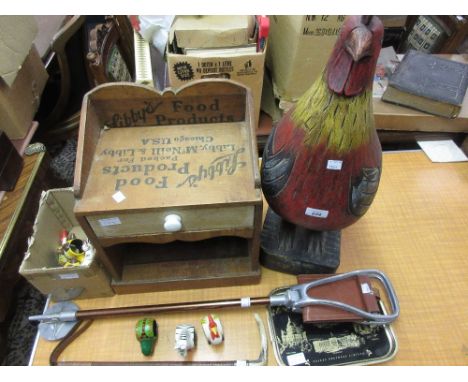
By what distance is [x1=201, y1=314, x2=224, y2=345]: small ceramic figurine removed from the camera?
70 cm

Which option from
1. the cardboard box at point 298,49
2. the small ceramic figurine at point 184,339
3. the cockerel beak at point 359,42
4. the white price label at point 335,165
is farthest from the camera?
the cardboard box at point 298,49

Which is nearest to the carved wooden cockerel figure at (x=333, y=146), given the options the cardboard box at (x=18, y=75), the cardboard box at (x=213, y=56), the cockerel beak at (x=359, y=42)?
the cockerel beak at (x=359, y=42)

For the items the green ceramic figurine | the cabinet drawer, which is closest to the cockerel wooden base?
the cabinet drawer

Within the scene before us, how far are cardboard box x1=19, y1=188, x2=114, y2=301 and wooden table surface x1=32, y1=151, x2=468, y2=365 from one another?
0.06 meters

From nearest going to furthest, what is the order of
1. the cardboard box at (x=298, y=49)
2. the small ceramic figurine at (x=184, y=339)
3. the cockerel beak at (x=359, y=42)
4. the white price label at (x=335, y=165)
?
the cockerel beak at (x=359, y=42) → the white price label at (x=335, y=165) → the small ceramic figurine at (x=184, y=339) → the cardboard box at (x=298, y=49)

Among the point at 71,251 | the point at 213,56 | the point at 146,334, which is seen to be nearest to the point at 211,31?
the point at 213,56

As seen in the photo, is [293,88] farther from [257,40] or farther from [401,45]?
[401,45]

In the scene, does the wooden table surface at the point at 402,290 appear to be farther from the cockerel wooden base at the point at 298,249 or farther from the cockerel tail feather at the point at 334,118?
the cockerel tail feather at the point at 334,118

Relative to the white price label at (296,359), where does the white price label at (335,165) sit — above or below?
above

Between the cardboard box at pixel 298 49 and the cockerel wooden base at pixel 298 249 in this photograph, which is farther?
the cardboard box at pixel 298 49

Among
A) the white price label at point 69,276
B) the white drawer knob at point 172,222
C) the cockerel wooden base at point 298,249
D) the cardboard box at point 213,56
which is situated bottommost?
the white price label at point 69,276

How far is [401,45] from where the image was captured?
146 cm

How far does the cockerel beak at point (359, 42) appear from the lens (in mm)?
465

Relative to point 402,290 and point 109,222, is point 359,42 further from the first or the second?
point 402,290
